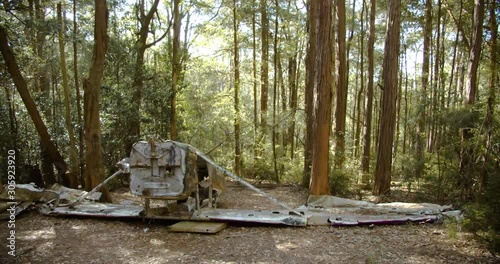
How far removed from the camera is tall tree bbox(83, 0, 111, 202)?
9.39 meters

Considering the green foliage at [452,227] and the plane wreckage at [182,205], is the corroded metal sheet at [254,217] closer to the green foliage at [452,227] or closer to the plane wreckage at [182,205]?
the plane wreckage at [182,205]

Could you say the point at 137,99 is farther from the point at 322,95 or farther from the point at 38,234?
the point at 38,234

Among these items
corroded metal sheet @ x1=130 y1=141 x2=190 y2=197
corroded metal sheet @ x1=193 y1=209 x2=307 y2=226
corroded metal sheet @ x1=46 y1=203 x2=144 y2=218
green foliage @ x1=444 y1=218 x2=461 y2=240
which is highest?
corroded metal sheet @ x1=130 y1=141 x2=190 y2=197

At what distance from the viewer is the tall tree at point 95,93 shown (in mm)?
9391

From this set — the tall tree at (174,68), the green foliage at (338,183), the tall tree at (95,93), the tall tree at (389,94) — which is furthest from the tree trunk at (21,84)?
the tall tree at (389,94)

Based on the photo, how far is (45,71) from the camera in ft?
49.8

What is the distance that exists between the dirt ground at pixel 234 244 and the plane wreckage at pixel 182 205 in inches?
8.4

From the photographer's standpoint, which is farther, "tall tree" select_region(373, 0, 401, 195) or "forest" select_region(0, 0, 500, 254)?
"tall tree" select_region(373, 0, 401, 195)

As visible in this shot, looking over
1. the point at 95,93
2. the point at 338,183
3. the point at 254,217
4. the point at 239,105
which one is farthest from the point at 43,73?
the point at 338,183

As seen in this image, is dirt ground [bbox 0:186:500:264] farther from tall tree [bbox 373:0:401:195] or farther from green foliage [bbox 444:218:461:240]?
tall tree [bbox 373:0:401:195]

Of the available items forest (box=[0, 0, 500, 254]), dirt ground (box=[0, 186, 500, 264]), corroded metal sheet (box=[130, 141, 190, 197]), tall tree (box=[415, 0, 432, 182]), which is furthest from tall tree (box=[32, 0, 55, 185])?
tall tree (box=[415, 0, 432, 182])

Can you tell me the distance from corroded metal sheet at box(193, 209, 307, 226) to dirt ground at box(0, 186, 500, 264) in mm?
148

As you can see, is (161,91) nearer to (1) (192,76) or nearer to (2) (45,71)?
(2) (45,71)

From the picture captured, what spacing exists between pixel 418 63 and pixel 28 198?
33.5 metres
